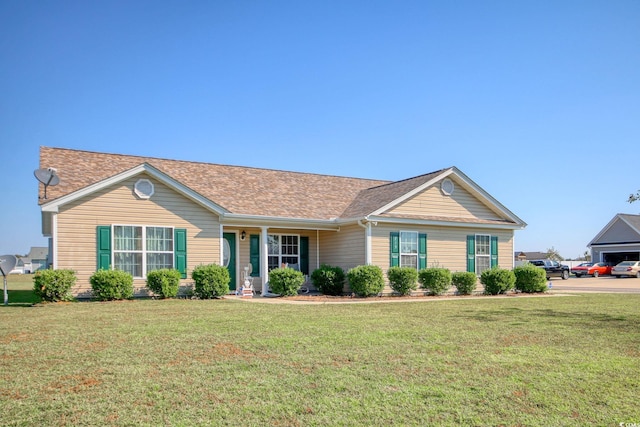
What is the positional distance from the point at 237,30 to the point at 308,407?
44.5ft

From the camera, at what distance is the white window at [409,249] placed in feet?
64.0

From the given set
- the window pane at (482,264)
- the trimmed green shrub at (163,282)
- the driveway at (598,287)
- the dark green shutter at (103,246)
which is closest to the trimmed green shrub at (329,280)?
the trimmed green shrub at (163,282)

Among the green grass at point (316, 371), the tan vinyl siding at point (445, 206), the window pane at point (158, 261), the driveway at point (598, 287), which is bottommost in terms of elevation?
the driveway at point (598, 287)

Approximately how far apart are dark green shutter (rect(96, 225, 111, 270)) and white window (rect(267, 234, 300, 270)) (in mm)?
6366

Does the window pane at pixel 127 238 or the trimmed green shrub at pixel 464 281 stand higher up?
the window pane at pixel 127 238

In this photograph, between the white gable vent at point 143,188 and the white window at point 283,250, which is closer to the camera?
the white gable vent at point 143,188

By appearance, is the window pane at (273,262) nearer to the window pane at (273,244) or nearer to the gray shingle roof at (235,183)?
the window pane at (273,244)

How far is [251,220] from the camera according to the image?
1819 cm

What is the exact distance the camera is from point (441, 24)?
15078 mm

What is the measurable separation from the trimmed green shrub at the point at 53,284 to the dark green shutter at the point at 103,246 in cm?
108

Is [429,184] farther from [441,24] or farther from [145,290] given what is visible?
[145,290]

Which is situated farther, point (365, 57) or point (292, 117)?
point (292, 117)

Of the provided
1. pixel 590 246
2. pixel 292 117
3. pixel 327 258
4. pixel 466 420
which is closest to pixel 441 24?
pixel 292 117

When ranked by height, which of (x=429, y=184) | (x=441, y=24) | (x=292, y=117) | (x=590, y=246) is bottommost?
(x=590, y=246)
